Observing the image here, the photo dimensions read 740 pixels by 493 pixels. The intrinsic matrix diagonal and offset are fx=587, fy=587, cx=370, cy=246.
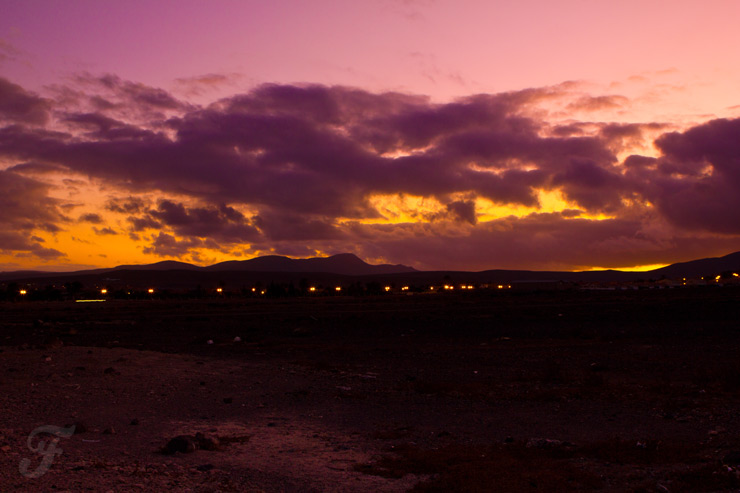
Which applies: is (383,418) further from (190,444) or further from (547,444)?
(190,444)

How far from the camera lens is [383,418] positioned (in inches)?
466

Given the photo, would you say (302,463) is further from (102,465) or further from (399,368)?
(399,368)

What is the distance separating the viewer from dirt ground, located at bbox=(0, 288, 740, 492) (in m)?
7.77

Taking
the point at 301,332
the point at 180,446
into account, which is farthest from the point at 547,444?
the point at 301,332

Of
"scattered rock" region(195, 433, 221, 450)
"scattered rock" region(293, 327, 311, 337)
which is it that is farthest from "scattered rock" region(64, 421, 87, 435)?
"scattered rock" region(293, 327, 311, 337)

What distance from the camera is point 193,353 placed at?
23141 mm

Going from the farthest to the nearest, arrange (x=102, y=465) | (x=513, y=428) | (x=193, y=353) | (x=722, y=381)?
(x=193, y=353)
(x=722, y=381)
(x=513, y=428)
(x=102, y=465)

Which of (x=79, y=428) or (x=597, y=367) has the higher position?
(x=79, y=428)

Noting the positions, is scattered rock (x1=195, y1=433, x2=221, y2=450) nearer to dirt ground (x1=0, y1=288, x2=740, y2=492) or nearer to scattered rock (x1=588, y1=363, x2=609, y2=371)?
dirt ground (x1=0, y1=288, x2=740, y2=492)

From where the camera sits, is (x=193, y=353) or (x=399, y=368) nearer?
(x=399, y=368)

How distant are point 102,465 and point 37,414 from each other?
412 cm

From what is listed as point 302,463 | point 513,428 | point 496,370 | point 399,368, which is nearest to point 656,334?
point 496,370

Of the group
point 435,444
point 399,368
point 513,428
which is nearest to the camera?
point 435,444

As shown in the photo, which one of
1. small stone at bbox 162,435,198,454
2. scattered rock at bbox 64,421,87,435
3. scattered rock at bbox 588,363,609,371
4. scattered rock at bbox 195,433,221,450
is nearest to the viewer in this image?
small stone at bbox 162,435,198,454
